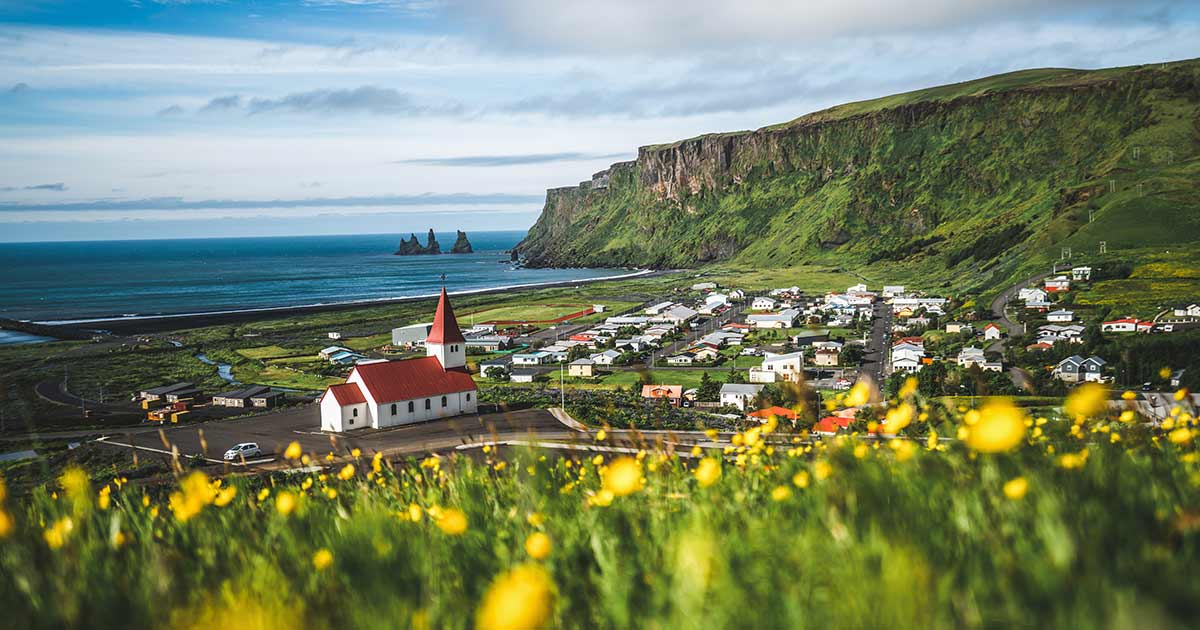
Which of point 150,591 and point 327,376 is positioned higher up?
point 150,591

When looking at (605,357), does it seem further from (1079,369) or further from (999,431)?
(999,431)

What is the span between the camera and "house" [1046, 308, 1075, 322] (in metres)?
70.8

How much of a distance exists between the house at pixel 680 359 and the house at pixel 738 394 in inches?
681

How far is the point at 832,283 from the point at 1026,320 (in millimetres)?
58893

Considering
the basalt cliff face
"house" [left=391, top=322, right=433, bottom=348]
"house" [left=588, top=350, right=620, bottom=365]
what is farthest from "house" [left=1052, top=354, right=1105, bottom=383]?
the basalt cliff face

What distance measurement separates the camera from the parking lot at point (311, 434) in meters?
27.9

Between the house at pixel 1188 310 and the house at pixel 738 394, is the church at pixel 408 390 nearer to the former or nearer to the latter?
the house at pixel 738 394

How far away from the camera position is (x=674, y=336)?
269ft

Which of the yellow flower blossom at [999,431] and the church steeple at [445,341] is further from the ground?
the yellow flower blossom at [999,431]

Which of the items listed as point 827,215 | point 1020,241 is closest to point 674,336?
point 1020,241

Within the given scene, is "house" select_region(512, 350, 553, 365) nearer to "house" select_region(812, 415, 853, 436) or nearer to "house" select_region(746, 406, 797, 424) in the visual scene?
"house" select_region(812, 415, 853, 436)

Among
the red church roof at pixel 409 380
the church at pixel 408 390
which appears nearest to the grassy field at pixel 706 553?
the church at pixel 408 390

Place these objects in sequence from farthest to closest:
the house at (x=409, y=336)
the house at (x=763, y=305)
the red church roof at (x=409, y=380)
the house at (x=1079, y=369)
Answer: the house at (x=763, y=305) < the house at (x=409, y=336) < the house at (x=1079, y=369) < the red church roof at (x=409, y=380)

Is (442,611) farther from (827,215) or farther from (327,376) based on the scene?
(827,215)
